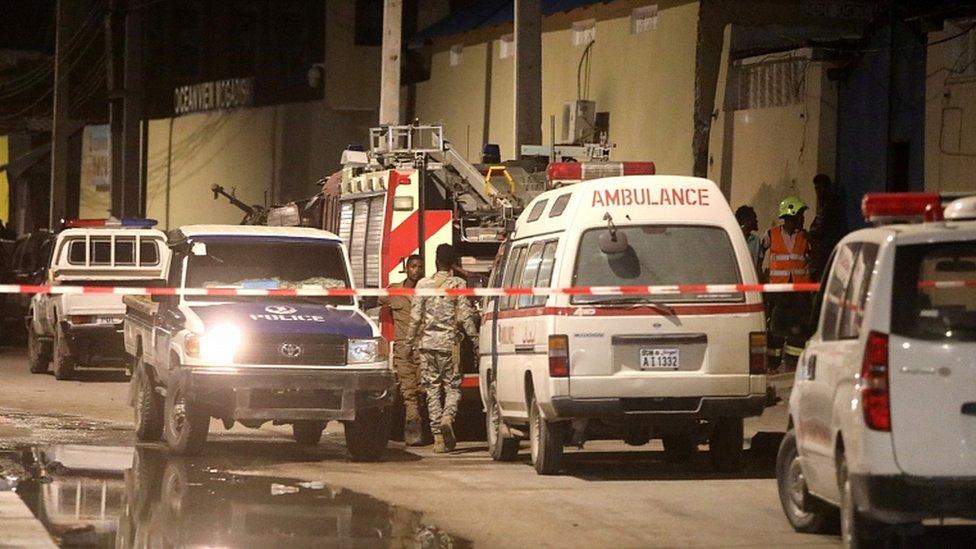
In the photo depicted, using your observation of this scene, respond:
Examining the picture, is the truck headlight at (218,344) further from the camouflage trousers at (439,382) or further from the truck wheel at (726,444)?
the truck wheel at (726,444)

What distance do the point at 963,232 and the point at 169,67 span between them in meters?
53.2

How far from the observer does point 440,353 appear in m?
17.9

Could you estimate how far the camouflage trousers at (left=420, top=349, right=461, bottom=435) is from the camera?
17859mm

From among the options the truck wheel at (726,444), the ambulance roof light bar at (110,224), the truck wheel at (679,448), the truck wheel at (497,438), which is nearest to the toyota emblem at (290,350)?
the truck wheel at (497,438)

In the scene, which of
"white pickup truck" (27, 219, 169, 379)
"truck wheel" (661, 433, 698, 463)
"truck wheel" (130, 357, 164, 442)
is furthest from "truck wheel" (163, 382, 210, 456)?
"white pickup truck" (27, 219, 169, 379)

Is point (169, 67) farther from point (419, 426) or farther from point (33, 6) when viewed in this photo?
point (419, 426)

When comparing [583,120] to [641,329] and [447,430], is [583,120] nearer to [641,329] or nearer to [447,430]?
[447,430]

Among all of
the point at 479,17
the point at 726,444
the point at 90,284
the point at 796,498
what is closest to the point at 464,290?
the point at 726,444

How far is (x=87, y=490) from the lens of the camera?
550 inches

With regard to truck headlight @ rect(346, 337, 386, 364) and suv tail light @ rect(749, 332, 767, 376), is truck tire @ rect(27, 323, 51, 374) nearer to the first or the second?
truck headlight @ rect(346, 337, 386, 364)

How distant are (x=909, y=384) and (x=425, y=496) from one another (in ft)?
15.7

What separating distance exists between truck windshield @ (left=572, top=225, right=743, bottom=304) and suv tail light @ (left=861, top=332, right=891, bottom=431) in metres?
5.08

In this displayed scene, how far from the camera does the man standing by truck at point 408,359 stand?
1841cm

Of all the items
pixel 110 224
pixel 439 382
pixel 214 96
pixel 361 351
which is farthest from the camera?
pixel 214 96
